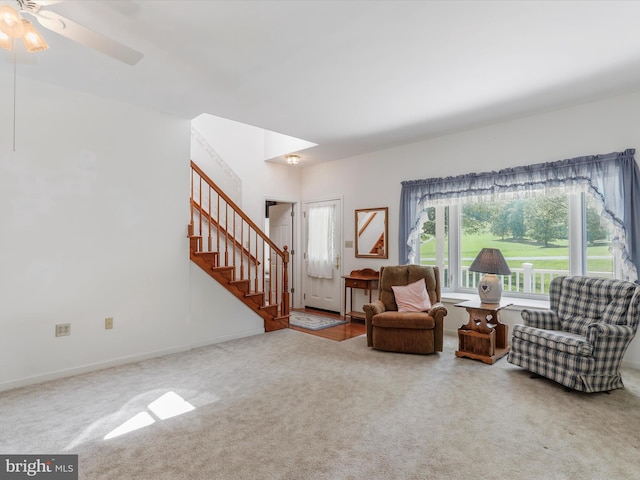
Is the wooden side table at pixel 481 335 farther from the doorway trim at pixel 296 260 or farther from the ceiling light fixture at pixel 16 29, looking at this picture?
the ceiling light fixture at pixel 16 29

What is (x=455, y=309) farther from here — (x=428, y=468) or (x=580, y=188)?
(x=428, y=468)

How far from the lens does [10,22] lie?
1.72 meters

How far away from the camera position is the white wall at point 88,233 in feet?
9.97

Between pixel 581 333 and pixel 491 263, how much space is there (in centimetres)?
100

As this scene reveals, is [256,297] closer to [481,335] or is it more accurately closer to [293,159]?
[293,159]

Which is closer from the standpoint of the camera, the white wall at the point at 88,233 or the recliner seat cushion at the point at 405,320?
the white wall at the point at 88,233

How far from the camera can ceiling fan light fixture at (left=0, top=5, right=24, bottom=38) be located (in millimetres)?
1679

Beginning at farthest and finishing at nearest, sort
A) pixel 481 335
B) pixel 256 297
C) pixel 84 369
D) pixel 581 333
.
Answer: pixel 256 297
pixel 481 335
pixel 84 369
pixel 581 333

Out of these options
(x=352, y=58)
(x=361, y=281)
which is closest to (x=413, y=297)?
(x=361, y=281)

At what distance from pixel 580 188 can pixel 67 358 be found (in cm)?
545

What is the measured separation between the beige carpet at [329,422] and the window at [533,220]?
4.14 ft

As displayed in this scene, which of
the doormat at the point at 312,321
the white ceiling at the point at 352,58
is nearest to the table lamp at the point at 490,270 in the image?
the white ceiling at the point at 352,58

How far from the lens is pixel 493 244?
449cm

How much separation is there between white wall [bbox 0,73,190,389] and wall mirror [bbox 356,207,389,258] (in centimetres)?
278
